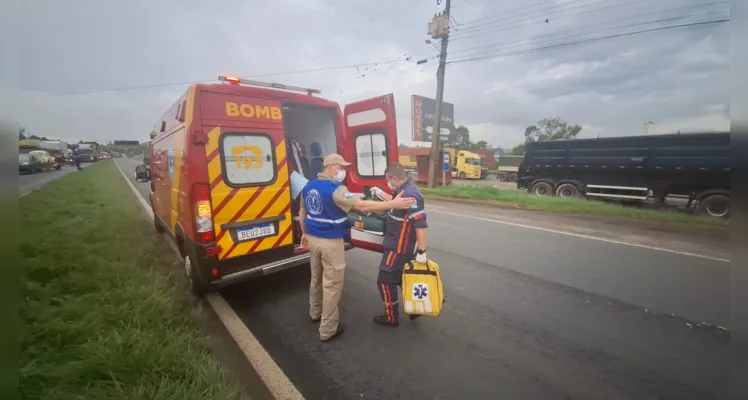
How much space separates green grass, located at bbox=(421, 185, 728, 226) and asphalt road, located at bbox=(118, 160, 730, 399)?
3969 millimetres

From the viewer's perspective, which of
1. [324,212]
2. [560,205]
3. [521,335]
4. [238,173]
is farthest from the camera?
[560,205]

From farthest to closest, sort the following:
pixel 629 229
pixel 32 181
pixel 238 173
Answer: pixel 32 181, pixel 629 229, pixel 238 173

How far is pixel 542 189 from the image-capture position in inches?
580

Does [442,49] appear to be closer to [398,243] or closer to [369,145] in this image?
[369,145]

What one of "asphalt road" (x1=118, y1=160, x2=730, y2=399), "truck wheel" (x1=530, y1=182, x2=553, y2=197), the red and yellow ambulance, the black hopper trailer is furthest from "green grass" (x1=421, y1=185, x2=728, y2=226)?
the red and yellow ambulance

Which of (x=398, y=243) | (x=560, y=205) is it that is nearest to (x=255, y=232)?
(x=398, y=243)

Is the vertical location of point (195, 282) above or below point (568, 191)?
below

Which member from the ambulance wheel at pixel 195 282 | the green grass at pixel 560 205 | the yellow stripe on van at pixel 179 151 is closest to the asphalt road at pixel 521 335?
the ambulance wheel at pixel 195 282

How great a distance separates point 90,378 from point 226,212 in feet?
5.90

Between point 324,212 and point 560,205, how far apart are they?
9.78m

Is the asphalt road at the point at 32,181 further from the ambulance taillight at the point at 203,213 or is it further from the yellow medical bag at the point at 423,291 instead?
the yellow medical bag at the point at 423,291

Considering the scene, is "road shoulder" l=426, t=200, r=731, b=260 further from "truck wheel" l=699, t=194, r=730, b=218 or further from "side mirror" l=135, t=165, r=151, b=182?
"side mirror" l=135, t=165, r=151, b=182

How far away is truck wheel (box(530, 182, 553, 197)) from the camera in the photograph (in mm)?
14352

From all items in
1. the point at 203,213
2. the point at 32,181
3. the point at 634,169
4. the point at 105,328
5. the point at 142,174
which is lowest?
the point at 105,328
